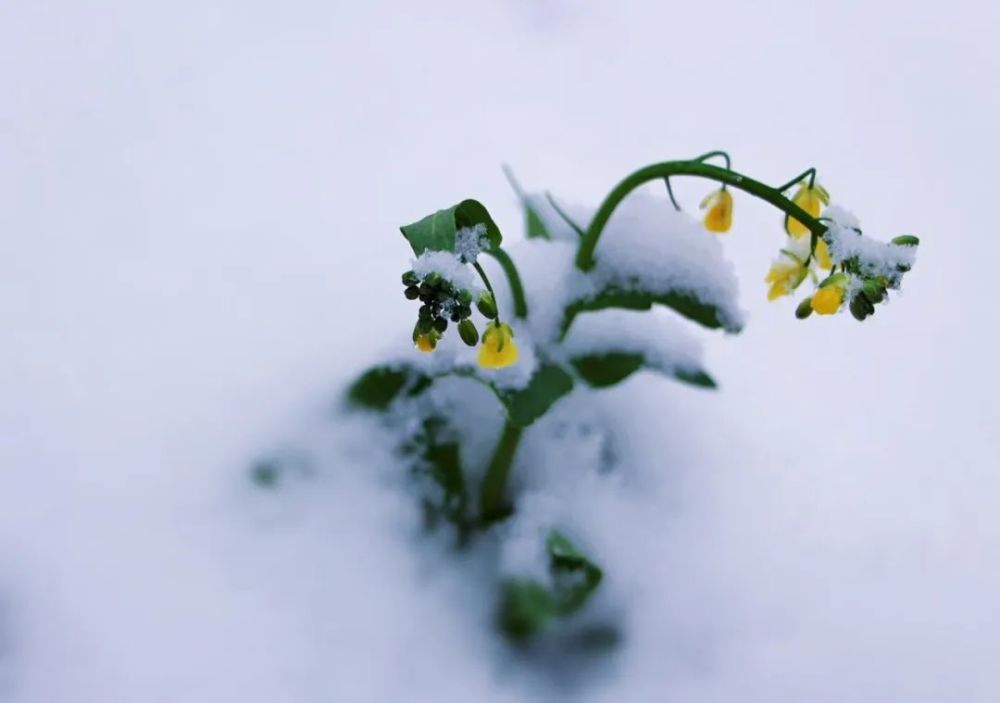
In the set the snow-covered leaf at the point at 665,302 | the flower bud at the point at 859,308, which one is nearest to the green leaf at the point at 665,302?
the snow-covered leaf at the point at 665,302

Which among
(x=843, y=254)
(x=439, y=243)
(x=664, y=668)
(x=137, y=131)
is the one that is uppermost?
(x=137, y=131)

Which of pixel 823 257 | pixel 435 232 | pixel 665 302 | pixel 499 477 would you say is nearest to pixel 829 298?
pixel 823 257

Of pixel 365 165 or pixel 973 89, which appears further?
pixel 973 89

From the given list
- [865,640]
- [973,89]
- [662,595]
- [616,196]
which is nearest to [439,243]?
[616,196]

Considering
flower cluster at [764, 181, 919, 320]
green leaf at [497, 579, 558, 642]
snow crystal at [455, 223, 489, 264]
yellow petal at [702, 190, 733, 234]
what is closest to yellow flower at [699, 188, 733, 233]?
yellow petal at [702, 190, 733, 234]

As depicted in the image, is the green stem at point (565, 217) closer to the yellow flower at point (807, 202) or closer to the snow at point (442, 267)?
the yellow flower at point (807, 202)

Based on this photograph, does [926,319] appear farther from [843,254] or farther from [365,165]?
[365,165]
